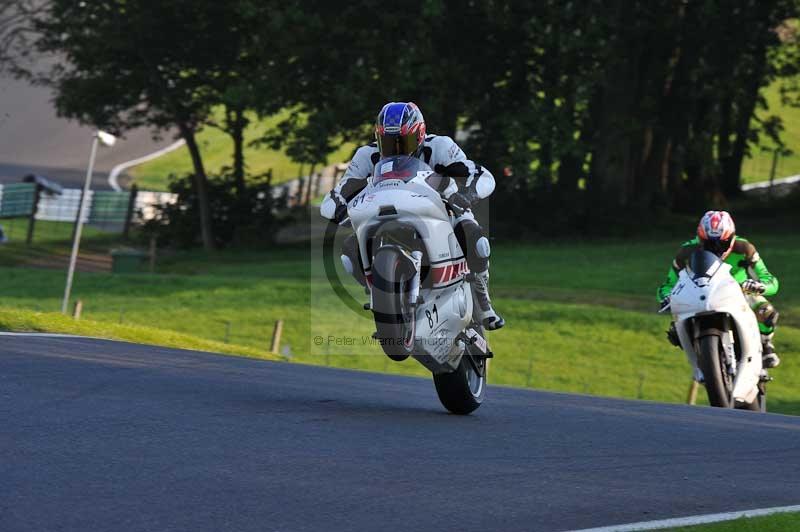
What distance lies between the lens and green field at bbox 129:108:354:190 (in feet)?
185

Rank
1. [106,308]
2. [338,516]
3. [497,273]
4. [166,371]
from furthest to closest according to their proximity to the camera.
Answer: [497,273]
[106,308]
[166,371]
[338,516]

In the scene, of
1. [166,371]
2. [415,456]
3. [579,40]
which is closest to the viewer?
[415,456]

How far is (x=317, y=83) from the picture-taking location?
39438 millimetres

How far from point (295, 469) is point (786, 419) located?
18.4 ft

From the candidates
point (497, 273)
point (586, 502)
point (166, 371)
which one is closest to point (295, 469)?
point (586, 502)

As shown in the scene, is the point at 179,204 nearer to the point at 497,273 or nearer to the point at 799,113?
the point at 497,273

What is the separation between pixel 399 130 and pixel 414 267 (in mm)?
969

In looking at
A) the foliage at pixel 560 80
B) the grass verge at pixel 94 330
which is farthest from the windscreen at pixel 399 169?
the foliage at pixel 560 80

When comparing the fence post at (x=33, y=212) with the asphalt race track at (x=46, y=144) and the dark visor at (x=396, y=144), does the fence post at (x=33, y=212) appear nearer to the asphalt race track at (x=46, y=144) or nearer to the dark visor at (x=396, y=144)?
the asphalt race track at (x=46, y=144)

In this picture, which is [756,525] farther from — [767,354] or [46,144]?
[46,144]

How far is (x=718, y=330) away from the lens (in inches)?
515

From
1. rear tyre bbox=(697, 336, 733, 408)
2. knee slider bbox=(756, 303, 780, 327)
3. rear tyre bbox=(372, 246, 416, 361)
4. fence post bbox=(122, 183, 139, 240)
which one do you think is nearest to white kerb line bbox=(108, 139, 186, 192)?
fence post bbox=(122, 183, 139, 240)

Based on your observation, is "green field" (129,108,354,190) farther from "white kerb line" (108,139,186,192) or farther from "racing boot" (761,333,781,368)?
"racing boot" (761,333,781,368)

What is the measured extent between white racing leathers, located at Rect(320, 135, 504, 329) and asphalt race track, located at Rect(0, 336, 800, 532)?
98 centimetres
